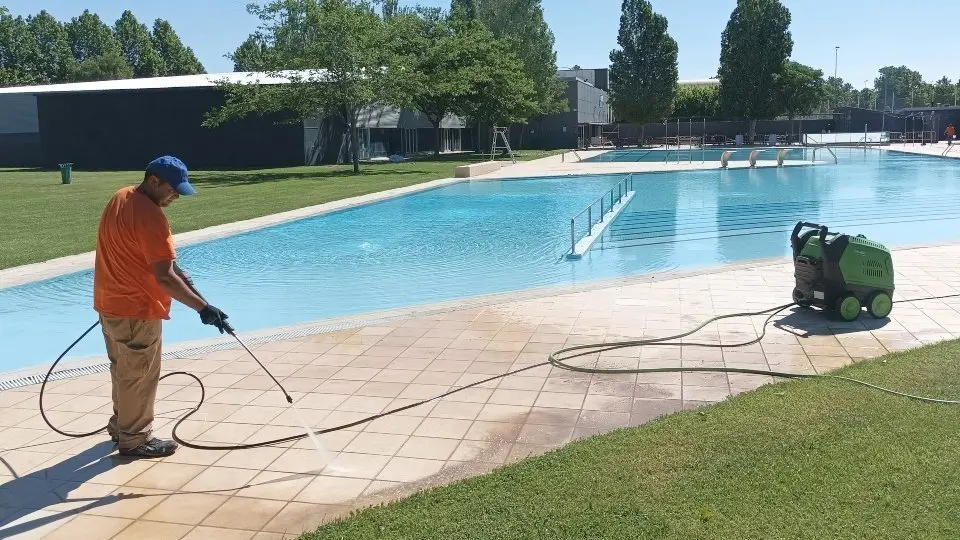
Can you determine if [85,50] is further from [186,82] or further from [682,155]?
[682,155]

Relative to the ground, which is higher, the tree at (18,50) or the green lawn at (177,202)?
the tree at (18,50)

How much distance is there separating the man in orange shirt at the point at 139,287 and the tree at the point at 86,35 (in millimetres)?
98581

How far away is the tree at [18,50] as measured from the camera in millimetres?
77500

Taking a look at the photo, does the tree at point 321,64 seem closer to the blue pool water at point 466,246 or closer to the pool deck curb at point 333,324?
the blue pool water at point 466,246

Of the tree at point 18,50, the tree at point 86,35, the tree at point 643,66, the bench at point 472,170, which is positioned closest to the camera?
the bench at point 472,170

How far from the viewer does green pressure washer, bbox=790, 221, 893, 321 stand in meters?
7.22

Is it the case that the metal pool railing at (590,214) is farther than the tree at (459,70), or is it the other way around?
the tree at (459,70)

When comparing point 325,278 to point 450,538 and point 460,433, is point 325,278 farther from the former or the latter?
point 450,538

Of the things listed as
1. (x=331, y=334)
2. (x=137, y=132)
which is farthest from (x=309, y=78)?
(x=331, y=334)

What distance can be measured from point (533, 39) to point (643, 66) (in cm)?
1391

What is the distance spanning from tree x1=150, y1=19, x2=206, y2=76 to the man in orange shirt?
95238 millimetres

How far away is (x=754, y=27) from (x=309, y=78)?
42860mm

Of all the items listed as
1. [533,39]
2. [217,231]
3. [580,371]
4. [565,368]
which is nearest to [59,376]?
[565,368]

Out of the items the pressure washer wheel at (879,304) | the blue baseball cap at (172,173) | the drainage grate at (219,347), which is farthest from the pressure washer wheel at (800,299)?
the blue baseball cap at (172,173)
